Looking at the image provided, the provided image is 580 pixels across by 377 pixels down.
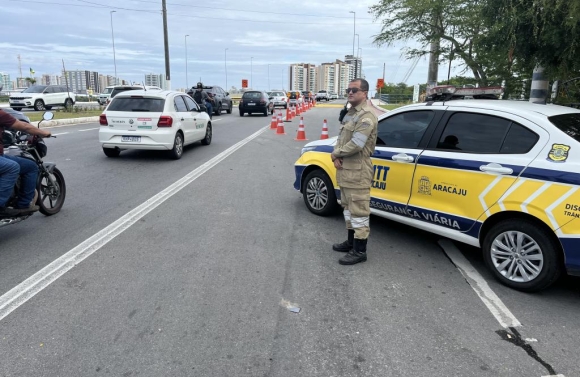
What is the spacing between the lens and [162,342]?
314 cm

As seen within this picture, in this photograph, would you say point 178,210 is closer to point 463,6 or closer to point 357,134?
point 357,134

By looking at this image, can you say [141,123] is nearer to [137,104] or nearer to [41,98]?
[137,104]

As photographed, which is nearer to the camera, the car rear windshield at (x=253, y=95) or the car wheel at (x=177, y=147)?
the car wheel at (x=177, y=147)

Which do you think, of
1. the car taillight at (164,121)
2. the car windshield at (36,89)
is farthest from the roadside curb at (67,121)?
the car taillight at (164,121)

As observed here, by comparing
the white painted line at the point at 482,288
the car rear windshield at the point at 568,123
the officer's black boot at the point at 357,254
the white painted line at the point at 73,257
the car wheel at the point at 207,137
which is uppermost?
the car rear windshield at the point at 568,123

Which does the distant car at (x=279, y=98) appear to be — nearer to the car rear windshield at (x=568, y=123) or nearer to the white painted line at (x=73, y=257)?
the white painted line at (x=73, y=257)

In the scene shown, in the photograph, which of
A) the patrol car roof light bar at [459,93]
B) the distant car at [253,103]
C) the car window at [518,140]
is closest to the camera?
the car window at [518,140]

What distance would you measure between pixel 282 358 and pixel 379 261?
2045 millimetres

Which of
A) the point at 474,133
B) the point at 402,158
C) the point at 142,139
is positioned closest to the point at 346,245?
the point at 402,158

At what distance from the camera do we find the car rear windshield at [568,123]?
394 centimetres

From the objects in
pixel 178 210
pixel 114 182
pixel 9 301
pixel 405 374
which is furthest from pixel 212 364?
pixel 114 182

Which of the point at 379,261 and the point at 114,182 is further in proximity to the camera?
the point at 114,182

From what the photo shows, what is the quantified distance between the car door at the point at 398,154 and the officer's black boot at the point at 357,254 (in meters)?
0.74

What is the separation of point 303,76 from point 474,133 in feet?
425
